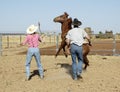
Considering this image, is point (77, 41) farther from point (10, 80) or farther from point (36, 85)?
point (10, 80)

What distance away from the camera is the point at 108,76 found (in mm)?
10109

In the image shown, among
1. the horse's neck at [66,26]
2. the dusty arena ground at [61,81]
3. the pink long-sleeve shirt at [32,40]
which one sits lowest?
the dusty arena ground at [61,81]

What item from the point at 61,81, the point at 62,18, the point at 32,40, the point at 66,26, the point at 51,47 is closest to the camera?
the point at 61,81

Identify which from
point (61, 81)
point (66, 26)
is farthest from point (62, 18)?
point (61, 81)

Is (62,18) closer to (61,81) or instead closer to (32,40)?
(32,40)

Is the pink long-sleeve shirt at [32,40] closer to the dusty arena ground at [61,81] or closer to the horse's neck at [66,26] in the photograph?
the dusty arena ground at [61,81]

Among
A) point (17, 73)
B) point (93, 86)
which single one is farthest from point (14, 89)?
point (17, 73)

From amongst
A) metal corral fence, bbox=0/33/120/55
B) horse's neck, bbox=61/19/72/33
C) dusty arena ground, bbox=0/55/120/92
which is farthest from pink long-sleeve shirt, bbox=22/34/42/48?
horse's neck, bbox=61/19/72/33

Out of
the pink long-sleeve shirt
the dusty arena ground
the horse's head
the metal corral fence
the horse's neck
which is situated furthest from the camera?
the metal corral fence

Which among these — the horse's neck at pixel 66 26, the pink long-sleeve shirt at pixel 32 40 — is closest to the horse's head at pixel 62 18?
the horse's neck at pixel 66 26

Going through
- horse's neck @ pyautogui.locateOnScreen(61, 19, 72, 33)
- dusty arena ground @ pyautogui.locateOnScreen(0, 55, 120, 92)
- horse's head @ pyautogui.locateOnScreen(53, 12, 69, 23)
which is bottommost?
dusty arena ground @ pyautogui.locateOnScreen(0, 55, 120, 92)

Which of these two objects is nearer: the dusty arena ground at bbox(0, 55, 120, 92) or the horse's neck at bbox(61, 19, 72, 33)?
the dusty arena ground at bbox(0, 55, 120, 92)

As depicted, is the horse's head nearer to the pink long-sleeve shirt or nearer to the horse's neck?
the horse's neck

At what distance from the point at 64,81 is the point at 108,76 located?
1455 mm
